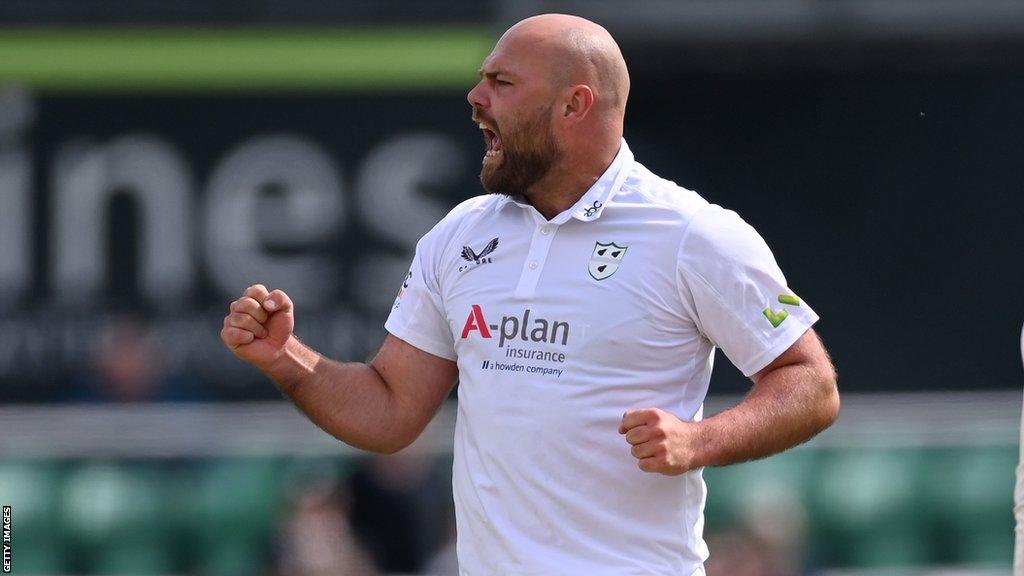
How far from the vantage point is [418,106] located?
1042cm

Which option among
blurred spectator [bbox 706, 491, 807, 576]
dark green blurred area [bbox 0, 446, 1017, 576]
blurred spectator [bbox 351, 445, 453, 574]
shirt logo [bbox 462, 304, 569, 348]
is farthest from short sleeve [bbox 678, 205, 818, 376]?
blurred spectator [bbox 351, 445, 453, 574]

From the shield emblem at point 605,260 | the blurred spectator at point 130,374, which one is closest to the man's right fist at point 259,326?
the shield emblem at point 605,260

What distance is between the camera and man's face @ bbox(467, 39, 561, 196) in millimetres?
3664

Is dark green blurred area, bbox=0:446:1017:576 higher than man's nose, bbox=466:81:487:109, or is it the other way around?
man's nose, bbox=466:81:487:109

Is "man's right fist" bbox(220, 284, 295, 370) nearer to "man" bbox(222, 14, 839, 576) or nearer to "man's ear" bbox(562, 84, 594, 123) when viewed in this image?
"man" bbox(222, 14, 839, 576)

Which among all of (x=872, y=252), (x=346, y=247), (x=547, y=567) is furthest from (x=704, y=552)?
(x=872, y=252)

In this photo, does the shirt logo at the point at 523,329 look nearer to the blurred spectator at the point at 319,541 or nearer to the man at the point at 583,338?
the man at the point at 583,338

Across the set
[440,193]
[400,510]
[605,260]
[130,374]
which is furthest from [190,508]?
[605,260]

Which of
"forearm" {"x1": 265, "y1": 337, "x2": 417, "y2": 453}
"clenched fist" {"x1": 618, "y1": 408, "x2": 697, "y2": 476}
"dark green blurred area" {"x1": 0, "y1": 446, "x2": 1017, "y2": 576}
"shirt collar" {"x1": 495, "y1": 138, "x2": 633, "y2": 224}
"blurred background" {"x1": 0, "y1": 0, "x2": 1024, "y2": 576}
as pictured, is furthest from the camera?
"blurred background" {"x1": 0, "y1": 0, "x2": 1024, "y2": 576}

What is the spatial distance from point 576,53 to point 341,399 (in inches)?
34.3

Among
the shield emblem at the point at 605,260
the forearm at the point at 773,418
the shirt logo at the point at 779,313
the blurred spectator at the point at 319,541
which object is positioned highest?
the shield emblem at the point at 605,260

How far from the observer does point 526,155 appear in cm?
368

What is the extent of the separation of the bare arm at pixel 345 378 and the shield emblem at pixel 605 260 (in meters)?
0.45

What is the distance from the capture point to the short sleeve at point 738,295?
350 cm
